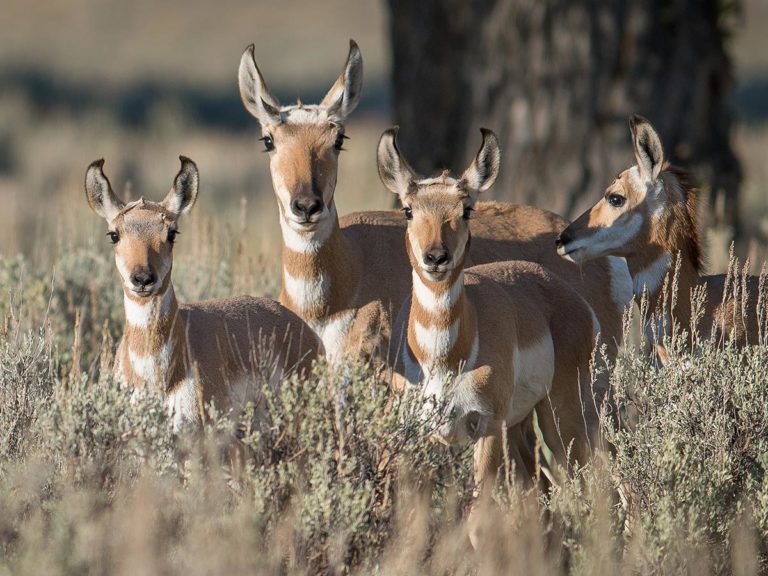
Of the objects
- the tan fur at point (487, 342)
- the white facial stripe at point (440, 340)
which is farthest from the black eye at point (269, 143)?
the white facial stripe at point (440, 340)

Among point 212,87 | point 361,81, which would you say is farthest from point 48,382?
point 212,87

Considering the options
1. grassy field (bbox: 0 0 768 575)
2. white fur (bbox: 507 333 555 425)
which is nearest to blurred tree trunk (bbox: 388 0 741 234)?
grassy field (bbox: 0 0 768 575)

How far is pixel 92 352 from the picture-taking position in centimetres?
889

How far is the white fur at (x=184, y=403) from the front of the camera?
20.7 ft

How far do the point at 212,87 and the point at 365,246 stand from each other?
33166 mm

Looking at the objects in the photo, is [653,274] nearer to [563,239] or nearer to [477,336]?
[563,239]

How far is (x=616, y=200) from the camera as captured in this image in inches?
304

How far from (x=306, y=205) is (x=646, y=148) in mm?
Result: 1931

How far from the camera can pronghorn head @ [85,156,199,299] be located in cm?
632

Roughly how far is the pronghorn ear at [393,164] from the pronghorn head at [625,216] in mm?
1207

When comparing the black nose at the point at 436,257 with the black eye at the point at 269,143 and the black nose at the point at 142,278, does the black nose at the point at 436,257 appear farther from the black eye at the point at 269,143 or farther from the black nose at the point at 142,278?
the black eye at the point at 269,143

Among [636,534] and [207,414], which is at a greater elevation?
[207,414]

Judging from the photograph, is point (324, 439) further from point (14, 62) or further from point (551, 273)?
point (14, 62)

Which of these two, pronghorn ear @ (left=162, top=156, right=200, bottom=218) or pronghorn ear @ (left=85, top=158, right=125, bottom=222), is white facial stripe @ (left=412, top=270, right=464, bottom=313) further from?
pronghorn ear @ (left=85, top=158, right=125, bottom=222)
